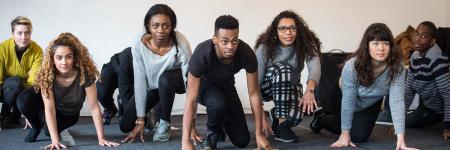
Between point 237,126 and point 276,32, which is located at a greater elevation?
point 276,32

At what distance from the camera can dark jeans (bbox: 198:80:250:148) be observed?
2.54 m

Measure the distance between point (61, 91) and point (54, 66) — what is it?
138 mm

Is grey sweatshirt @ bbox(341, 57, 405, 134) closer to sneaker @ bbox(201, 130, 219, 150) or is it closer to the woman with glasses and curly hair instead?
the woman with glasses and curly hair

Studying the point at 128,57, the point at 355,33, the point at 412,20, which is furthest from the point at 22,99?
the point at 412,20

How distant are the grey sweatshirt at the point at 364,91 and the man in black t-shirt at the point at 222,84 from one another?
525 millimetres

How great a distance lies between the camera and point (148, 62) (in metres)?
2.78

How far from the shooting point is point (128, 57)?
2.97 meters

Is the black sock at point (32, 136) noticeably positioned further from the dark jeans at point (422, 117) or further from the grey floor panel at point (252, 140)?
the dark jeans at point (422, 117)

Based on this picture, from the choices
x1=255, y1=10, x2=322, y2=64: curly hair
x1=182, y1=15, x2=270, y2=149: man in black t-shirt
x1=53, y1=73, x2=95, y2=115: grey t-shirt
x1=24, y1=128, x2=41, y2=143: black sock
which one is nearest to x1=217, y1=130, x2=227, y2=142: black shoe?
x1=182, y1=15, x2=270, y2=149: man in black t-shirt

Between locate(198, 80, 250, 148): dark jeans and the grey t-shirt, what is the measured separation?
594 millimetres

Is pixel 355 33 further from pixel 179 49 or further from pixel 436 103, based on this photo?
pixel 179 49

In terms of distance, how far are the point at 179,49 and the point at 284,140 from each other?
0.72 metres

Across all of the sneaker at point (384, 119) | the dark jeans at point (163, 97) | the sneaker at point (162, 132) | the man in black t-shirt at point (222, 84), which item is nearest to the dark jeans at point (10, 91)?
the dark jeans at point (163, 97)

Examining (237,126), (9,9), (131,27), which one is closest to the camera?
(237,126)
